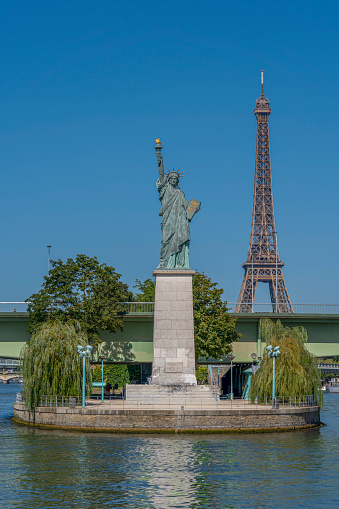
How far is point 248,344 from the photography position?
6588 cm

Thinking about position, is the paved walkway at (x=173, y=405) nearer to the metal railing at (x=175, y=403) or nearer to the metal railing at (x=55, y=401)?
the metal railing at (x=175, y=403)

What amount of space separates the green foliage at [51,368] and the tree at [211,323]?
14.7 metres

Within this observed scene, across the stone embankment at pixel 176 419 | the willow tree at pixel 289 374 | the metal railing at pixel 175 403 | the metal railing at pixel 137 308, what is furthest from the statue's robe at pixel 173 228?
the metal railing at pixel 137 308

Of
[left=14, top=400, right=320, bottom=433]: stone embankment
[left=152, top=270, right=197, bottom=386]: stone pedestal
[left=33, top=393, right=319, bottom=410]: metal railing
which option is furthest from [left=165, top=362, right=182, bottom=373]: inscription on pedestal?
[left=14, top=400, right=320, bottom=433]: stone embankment

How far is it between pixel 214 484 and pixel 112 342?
35.5 meters

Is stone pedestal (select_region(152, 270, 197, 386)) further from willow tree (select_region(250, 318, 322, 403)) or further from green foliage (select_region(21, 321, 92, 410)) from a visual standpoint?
green foliage (select_region(21, 321, 92, 410))

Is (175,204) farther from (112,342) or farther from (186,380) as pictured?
(112,342)

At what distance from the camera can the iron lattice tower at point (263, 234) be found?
116 metres

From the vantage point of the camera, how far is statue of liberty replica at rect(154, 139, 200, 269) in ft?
170

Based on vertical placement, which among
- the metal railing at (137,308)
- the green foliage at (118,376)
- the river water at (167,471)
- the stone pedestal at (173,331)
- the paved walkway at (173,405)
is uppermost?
the metal railing at (137,308)

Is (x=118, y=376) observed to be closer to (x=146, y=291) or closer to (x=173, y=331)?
(x=146, y=291)

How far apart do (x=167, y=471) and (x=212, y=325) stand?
30.8 metres

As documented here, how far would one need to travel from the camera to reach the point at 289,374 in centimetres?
4775

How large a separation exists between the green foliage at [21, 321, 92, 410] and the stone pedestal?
4831 millimetres
